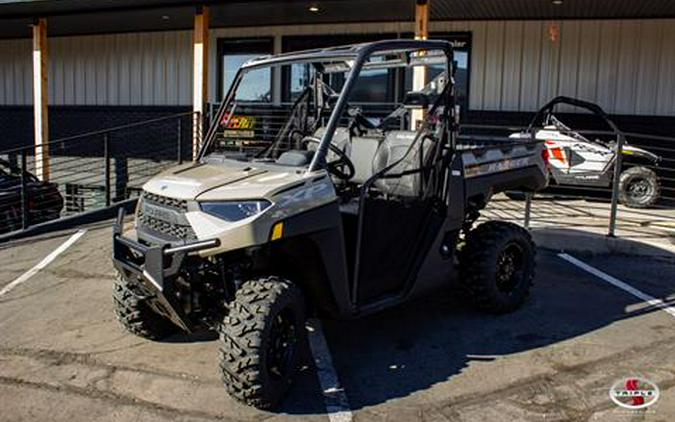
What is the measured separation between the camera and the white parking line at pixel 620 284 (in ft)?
18.7

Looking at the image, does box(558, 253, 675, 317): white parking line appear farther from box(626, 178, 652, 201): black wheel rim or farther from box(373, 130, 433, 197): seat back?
box(626, 178, 652, 201): black wheel rim

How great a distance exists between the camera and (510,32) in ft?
38.1

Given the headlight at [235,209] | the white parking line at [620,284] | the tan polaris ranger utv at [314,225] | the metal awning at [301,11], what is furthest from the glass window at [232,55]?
the headlight at [235,209]

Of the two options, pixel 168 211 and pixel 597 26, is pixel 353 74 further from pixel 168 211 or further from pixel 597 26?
pixel 597 26

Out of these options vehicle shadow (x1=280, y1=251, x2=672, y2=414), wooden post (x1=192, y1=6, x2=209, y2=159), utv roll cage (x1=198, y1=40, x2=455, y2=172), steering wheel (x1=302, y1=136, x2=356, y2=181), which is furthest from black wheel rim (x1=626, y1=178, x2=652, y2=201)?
steering wheel (x1=302, y1=136, x2=356, y2=181)

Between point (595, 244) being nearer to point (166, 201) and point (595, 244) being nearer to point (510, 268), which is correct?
point (510, 268)

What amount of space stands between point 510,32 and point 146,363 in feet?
31.1

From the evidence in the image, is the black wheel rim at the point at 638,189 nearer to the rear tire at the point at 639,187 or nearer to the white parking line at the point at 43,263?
the rear tire at the point at 639,187

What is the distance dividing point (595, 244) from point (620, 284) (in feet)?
4.21

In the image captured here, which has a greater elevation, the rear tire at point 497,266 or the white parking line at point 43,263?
the rear tire at point 497,266

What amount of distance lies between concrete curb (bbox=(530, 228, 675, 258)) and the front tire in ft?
15.6

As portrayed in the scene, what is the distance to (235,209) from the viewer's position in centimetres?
371

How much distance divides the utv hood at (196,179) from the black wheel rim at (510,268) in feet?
7.77

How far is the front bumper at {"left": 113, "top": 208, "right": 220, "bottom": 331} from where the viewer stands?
365 centimetres
